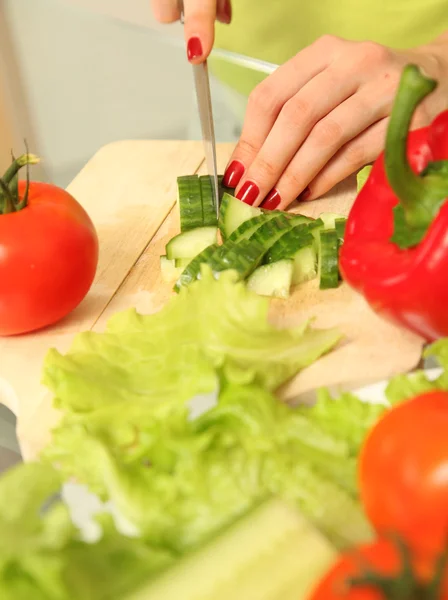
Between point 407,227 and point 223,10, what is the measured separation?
0.84m

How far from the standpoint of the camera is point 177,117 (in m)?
3.41

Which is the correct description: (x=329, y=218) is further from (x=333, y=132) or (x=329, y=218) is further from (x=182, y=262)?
(x=182, y=262)

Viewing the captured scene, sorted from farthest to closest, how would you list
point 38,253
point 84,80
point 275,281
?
point 84,80 < point 275,281 < point 38,253

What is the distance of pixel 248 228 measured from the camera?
1593 mm

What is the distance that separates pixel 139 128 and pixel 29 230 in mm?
2291

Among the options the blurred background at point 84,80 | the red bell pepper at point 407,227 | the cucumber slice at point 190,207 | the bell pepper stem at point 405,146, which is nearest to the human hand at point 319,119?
the cucumber slice at point 190,207

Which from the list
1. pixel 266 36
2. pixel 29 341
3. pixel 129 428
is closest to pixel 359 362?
pixel 129 428

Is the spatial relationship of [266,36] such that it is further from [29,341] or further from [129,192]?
[29,341]

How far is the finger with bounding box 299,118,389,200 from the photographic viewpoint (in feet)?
5.90

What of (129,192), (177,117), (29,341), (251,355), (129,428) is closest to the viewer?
(129,428)

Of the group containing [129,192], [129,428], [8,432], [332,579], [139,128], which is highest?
[332,579]

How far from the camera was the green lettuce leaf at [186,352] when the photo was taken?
3.83 ft

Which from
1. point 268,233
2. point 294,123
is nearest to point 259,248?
point 268,233

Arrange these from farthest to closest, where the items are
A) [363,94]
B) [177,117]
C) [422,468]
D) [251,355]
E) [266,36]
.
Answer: [177,117], [266,36], [363,94], [251,355], [422,468]
